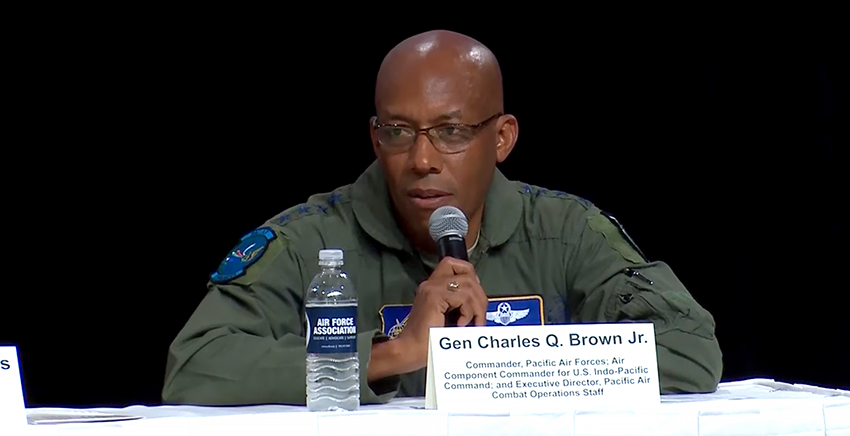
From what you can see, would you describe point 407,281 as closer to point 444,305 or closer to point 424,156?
point 424,156

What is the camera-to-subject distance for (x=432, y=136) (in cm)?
205

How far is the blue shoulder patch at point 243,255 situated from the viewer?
1.98 m

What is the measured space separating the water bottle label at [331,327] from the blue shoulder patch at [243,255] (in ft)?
1.94

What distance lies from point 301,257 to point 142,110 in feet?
2.88

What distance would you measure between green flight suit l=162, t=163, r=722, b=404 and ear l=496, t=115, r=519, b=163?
6 cm

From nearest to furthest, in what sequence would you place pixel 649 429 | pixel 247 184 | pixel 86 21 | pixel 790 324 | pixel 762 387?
1. pixel 649 429
2. pixel 762 387
3. pixel 86 21
4. pixel 247 184
5. pixel 790 324

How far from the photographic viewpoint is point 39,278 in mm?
2795

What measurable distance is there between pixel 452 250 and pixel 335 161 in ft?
4.09

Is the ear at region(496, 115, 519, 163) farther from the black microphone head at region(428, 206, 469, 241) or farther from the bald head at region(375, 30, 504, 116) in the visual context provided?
the black microphone head at region(428, 206, 469, 241)

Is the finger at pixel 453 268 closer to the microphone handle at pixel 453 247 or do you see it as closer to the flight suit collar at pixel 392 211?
the microphone handle at pixel 453 247

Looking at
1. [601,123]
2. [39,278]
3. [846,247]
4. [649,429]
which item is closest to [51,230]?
[39,278]

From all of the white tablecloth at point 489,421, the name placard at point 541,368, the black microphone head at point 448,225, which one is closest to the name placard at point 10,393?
the white tablecloth at point 489,421

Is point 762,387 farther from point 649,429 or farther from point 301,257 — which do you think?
point 301,257

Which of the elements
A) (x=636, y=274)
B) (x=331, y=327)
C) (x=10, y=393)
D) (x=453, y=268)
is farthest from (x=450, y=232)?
(x=10, y=393)
